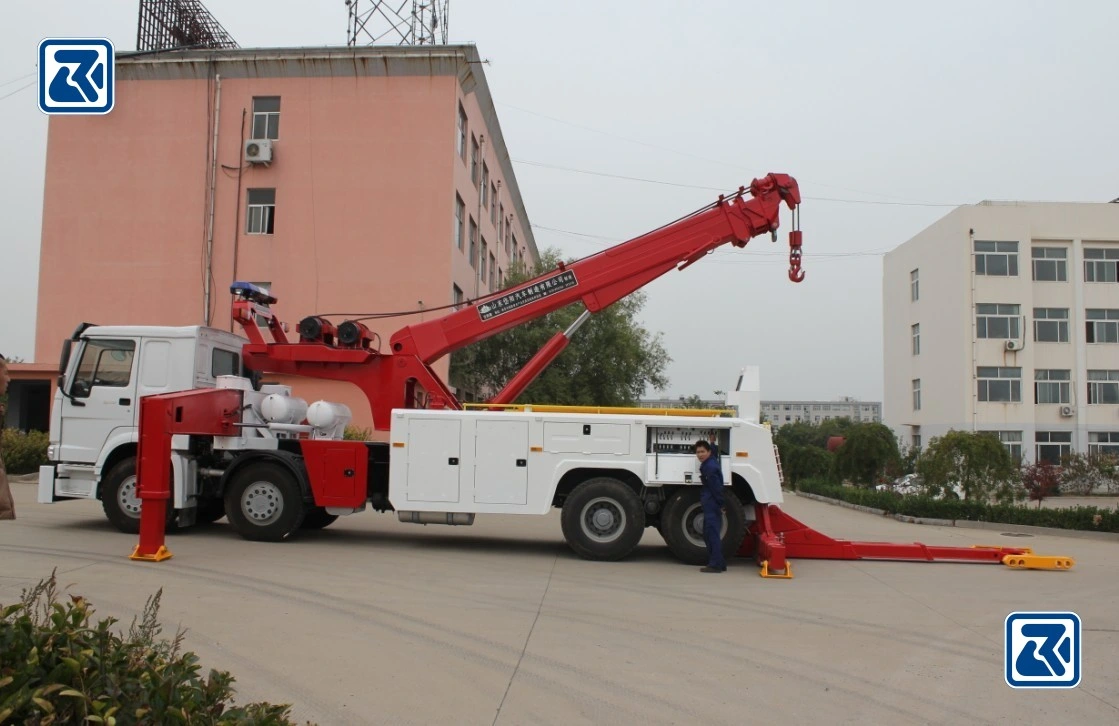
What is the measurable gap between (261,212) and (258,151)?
1.79m

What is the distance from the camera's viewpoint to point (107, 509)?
39.5 ft

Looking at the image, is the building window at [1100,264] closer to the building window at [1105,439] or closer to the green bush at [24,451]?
the building window at [1105,439]

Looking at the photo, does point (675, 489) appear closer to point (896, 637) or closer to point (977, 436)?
point (896, 637)

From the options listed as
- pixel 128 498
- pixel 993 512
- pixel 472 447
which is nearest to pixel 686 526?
pixel 472 447

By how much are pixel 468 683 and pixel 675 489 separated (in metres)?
5.75

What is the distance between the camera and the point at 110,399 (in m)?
12.2

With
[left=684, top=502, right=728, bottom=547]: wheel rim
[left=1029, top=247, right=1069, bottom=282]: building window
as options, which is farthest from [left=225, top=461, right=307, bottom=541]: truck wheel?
[left=1029, top=247, right=1069, bottom=282]: building window

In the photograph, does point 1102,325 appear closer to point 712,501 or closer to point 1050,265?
point 1050,265

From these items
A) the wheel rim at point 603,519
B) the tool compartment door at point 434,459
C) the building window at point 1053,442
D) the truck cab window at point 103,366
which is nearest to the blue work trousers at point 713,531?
the wheel rim at point 603,519

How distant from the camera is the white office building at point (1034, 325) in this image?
128 feet

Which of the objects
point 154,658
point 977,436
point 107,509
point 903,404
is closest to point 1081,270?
point 903,404

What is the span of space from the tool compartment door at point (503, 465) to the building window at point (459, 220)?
15025 millimetres

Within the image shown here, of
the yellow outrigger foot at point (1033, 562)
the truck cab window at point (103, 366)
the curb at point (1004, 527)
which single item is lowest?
the curb at point (1004, 527)

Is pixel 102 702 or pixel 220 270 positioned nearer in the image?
pixel 102 702
